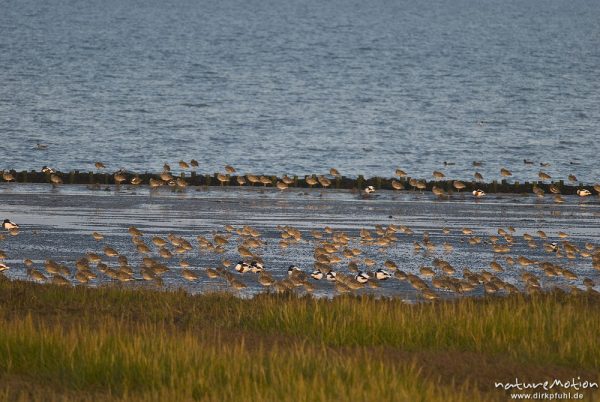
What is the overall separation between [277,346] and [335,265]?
1191 cm

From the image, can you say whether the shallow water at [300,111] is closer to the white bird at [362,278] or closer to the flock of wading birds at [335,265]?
the flock of wading birds at [335,265]

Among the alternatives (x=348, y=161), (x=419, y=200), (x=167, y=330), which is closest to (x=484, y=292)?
(x=167, y=330)

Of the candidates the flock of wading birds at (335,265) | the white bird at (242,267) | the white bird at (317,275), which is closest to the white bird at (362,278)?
the flock of wading birds at (335,265)

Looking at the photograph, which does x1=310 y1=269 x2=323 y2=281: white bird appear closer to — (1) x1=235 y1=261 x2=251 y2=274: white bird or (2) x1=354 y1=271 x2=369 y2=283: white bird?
(1) x1=235 y1=261 x2=251 y2=274: white bird

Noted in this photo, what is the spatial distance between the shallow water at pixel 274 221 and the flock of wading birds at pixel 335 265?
18cm

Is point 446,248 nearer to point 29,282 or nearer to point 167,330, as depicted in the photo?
point 29,282

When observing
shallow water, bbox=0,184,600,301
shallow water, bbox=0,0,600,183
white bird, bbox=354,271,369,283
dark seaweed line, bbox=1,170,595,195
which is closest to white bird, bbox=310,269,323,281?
shallow water, bbox=0,184,600,301

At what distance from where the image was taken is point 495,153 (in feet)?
→ 333

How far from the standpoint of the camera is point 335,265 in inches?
1130

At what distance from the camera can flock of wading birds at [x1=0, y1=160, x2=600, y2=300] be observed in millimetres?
23984

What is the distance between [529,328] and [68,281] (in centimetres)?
835

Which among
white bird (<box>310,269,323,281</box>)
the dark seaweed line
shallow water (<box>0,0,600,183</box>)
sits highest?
shallow water (<box>0,0,600,183</box>)

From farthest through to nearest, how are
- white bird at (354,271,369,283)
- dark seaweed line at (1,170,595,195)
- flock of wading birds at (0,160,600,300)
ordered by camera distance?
dark seaweed line at (1,170,595,195) → white bird at (354,271,369,283) → flock of wading birds at (0,160,600,300)

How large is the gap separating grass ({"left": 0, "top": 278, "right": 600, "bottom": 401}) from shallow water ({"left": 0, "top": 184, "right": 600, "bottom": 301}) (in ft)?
11.9
